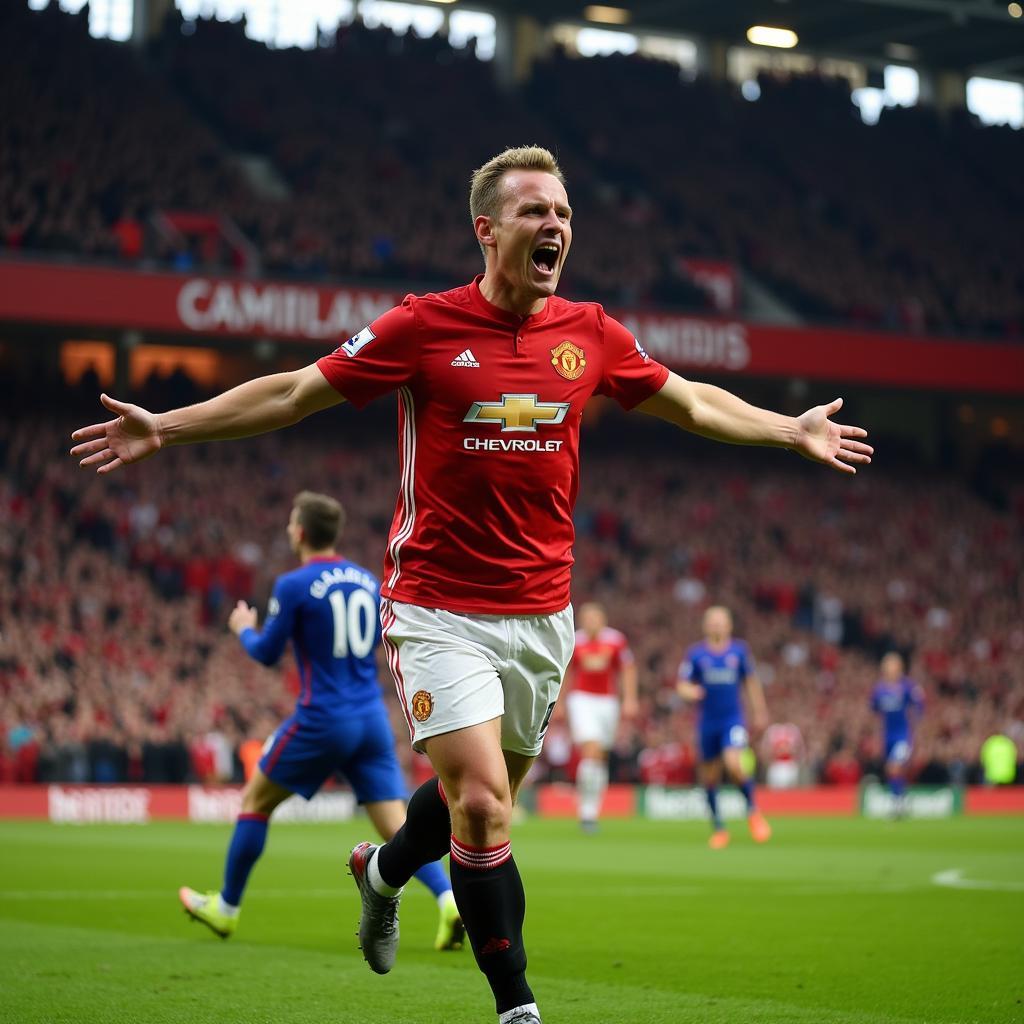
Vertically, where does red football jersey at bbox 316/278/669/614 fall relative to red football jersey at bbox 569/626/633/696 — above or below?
above

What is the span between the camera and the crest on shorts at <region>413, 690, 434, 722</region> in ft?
18.6

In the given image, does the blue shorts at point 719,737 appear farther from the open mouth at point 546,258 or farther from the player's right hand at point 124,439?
the player's right hand at point 124,439

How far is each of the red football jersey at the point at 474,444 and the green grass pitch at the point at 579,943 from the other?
69.9 inches

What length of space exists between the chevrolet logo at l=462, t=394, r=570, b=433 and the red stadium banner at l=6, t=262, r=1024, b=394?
86.1ft

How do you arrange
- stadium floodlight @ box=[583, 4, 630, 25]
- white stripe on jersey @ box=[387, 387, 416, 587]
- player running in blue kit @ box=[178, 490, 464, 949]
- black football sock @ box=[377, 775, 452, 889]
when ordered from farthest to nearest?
stadium floodlight @ box=[583, 4, 630, 25]
player running in blue kit @ box=[178, 490, 464, 949]
black football sock @ box=[377, 775, 452, 889]
white stripe on jersey @ box=[387, 387, 416, 587]

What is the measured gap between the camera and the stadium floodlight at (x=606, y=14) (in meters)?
45.8

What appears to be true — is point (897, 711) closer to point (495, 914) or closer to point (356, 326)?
point (356, 326)

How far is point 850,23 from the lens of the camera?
45.7 metres

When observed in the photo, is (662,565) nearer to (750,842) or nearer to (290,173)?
(290,173)

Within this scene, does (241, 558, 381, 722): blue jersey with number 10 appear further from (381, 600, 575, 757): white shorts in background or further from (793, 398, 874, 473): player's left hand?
(793, 398, 874, 473): player's left hand

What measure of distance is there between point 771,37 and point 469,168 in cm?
1296

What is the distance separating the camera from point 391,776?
9.16 m

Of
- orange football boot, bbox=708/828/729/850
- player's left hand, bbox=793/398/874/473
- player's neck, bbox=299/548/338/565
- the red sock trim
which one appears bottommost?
→ orange football boot, bbox=708/828/729/850

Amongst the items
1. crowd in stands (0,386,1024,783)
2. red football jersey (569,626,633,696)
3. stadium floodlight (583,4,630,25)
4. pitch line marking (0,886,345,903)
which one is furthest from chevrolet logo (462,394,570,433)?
stadium floodlight (583,4,630,25)
